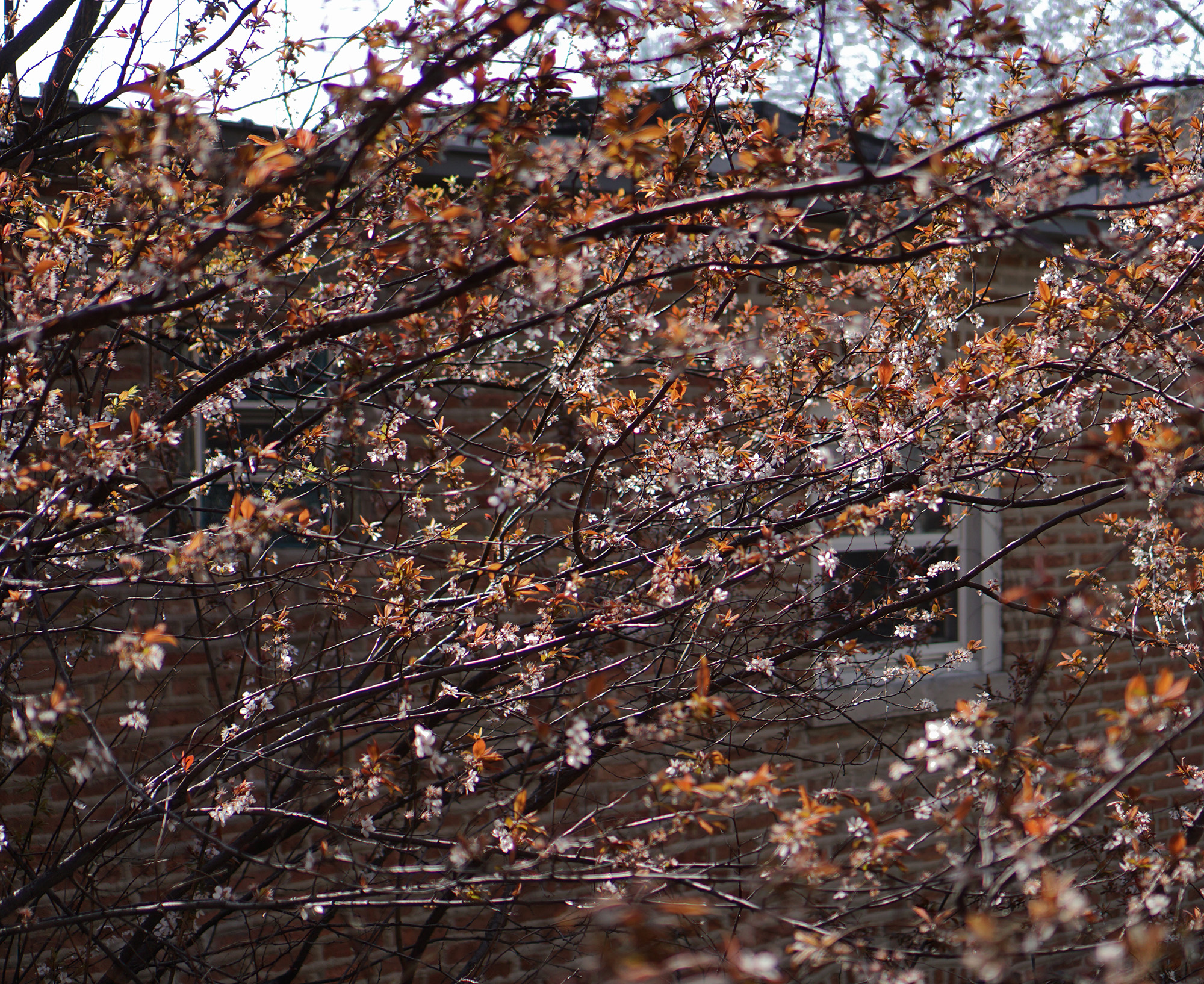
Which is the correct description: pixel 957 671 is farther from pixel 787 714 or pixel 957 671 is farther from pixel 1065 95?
pixel 1065 95

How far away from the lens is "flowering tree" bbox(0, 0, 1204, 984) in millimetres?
1516

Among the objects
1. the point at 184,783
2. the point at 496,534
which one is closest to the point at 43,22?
the point at 496,534

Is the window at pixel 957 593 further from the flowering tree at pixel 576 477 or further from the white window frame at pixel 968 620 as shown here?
the flowering tree at pixel 576 477

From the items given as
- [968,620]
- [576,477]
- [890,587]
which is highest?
[576,477]

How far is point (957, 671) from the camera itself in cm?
459

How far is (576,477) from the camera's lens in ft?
9.75

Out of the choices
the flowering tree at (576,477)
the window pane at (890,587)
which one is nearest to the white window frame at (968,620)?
the window pane at (890,587)

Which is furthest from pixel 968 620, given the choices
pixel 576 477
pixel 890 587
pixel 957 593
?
pixel 576 477

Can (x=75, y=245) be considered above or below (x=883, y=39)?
below

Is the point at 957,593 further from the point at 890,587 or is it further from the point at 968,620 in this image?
the point at 890,587

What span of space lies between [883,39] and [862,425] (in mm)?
893

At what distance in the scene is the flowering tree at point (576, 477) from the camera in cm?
152

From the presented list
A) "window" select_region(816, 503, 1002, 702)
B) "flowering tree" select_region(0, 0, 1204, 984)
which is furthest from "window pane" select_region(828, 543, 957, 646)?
"window" select_region(816, 503, 1002, 702)

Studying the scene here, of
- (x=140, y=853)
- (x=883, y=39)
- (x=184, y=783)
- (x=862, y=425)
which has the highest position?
(x=883, y=39)
